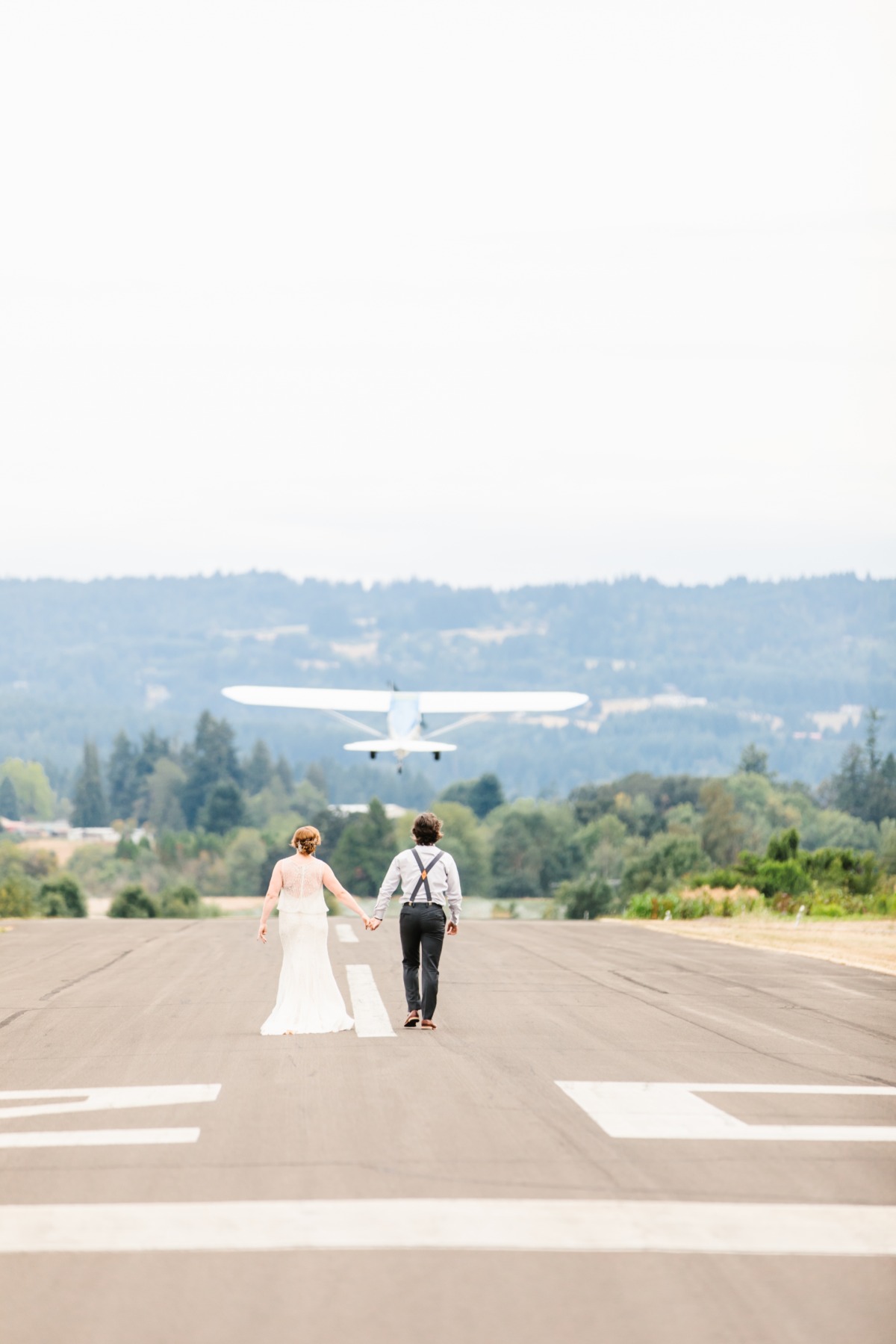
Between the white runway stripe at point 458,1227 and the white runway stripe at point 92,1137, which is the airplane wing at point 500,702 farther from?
the white runway stripe at point 458,1227

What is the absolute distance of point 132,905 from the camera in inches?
4023

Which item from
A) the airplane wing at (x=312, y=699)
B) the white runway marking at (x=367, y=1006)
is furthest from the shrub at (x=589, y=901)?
the white runway marking at (x=367, y=1006)

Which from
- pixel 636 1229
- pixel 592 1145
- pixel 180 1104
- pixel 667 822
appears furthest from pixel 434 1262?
pixel 667 822

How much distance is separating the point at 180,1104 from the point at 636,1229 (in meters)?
4.24

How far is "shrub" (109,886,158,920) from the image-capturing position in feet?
333

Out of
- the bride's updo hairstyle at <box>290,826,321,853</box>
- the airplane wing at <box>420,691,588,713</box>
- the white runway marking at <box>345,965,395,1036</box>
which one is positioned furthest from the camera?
the airplane wing at <box>420,691,588,713</box>

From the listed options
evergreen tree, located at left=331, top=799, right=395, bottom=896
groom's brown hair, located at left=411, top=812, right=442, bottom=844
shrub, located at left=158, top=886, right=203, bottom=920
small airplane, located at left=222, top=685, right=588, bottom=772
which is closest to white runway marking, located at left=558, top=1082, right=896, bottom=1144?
groom's brown hair, located at left=411, top=812, right=442, bottom=844

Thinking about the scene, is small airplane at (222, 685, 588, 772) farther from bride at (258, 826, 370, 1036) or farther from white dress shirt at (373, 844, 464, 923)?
white dress shirt at (373, 844, 464, 923)

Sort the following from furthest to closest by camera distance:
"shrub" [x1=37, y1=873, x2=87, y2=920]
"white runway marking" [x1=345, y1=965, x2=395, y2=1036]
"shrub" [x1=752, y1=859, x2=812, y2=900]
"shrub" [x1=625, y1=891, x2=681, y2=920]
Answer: "shrub" [x1=37, y1=873, x2=87, y2=920]
"shrub" [x1=752, y1=859, x2=812, y2=900]
"shrub" [x1=625, y1=891, x2=681, y2=920]
"white runway marking" [x1=345, y1=965, x2=395, y2=1036]

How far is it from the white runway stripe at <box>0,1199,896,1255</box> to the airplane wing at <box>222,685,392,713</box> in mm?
64925

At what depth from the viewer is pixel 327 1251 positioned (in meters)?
7.25

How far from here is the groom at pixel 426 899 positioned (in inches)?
577

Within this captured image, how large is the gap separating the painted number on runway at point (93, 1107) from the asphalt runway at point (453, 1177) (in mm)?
33

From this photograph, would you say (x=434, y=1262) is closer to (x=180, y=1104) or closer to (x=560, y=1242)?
(x=560, y=1242)
